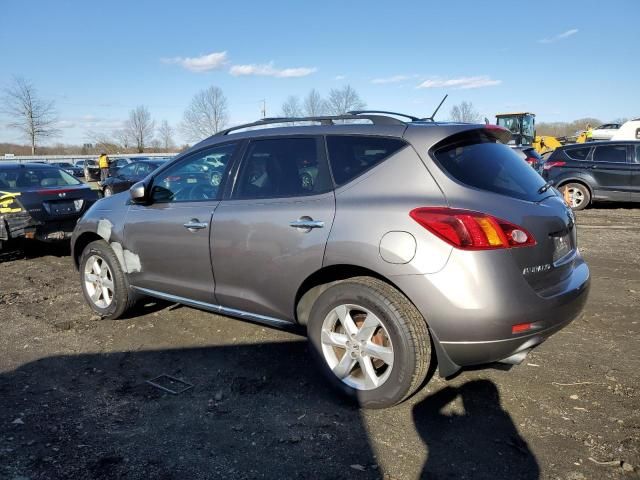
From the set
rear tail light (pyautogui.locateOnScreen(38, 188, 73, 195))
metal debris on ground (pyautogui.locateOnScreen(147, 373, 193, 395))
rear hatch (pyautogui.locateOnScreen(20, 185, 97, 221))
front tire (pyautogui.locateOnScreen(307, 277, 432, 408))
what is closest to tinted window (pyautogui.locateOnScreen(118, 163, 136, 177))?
rear hatch (pyautogui.locateOnScreen(20, 185, 97, 221))

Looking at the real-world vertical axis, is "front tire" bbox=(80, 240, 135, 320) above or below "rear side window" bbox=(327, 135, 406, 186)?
below

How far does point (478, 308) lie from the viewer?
269cm

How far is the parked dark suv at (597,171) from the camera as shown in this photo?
11.8 m

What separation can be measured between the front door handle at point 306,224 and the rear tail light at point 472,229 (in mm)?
676

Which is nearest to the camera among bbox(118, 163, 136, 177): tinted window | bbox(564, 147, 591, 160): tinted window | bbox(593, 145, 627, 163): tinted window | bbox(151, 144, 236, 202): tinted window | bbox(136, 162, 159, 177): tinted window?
bbox(151, 144, 236, 202): tinted window

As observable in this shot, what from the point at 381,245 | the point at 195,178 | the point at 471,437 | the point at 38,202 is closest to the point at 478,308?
the point at 381,245

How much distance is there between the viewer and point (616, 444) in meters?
2.68

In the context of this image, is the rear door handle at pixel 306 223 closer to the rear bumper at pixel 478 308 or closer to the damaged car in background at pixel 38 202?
the rear bumper at pixel 478 308

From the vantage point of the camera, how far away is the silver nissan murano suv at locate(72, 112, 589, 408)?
2.74 m

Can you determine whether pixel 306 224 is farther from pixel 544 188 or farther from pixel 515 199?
pixel 544 188

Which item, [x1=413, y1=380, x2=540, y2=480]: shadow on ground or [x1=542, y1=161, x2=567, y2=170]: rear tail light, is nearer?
[x1=413, y1=380, x2=540, y2=480]: shadow on ground

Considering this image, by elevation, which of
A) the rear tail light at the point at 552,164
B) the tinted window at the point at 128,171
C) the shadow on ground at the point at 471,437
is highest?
the tinted window at the point at 128,171

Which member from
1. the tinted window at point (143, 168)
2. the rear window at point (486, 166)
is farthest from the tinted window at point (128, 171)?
the rear window at point (486, 166)

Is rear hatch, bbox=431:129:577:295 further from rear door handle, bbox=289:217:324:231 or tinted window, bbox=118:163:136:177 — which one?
tinted window, bbox=118:163:136:177
